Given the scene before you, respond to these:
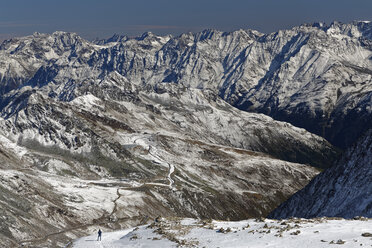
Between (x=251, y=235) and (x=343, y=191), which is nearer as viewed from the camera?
(x=251, y=235)

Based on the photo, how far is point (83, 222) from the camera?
164 metres

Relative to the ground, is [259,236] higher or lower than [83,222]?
higher

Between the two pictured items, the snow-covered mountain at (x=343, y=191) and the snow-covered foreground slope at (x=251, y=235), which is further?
the snow-covered mountain at (x=343, y=191)

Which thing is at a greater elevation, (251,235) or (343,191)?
(251,235)

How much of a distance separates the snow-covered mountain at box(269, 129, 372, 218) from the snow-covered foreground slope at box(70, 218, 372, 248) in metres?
36.9

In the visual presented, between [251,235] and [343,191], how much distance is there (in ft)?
226

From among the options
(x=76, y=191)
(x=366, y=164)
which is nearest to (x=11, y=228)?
(x=76, y=191)

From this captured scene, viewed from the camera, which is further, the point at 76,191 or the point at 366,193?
the point at 76,191

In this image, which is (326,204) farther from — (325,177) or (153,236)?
(153,236)

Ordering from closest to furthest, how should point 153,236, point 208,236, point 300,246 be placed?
1. point 300,246
2. point 208,236
3. point 153,236

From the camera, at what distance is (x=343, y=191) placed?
11225cm

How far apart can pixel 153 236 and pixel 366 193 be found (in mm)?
58704

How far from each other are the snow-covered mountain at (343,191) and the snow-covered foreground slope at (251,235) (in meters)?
36.9

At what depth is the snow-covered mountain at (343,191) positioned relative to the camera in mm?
97375
